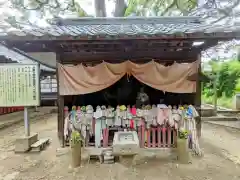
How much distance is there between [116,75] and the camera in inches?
259

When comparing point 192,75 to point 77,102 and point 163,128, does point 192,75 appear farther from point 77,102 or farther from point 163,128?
point 77,102

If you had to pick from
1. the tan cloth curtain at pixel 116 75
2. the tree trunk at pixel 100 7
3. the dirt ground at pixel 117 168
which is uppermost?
the tree trunk at pixel 100 7

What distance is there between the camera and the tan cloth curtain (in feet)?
21.5

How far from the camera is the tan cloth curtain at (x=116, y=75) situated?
21.5 feet

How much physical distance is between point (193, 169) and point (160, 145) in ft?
4.37

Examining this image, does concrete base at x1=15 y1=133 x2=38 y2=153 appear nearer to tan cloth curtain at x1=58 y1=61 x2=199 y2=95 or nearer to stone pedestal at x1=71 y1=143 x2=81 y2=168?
tan cloth curtain at x1=58 y1=61 x2=199 y2=95

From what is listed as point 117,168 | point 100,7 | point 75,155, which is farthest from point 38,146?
point 100,7

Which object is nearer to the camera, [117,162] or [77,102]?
[117,162]

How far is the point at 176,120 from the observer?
21.0 feet

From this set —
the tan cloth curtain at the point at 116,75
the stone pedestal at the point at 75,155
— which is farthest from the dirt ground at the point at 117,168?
the tan cloth curtain at the point at 116,75

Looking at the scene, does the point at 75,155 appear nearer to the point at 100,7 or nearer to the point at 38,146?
the point at 38,146

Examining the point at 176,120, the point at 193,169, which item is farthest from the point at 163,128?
the point at 193,169

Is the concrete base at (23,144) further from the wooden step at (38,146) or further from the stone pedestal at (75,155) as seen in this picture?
the stone pedestal at (75,155)

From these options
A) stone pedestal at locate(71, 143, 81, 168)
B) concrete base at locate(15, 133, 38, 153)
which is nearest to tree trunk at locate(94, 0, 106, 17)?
concrete base at locate(15, 133, 38, 153)
